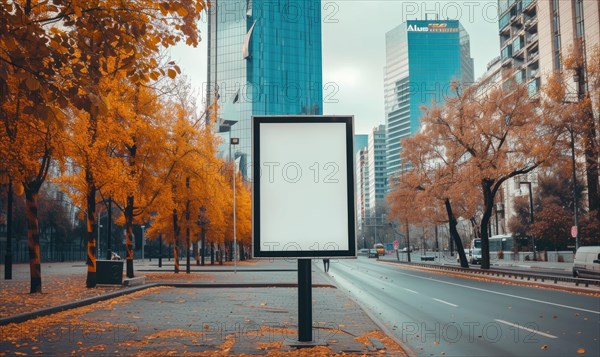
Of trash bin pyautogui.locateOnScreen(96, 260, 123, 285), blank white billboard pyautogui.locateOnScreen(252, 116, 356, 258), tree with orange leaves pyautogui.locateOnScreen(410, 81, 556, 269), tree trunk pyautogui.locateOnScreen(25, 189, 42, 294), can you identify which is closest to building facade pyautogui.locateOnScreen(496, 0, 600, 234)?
tree with orange leaves pyautogui.locateOnScreen(410, 81, 556, 269)

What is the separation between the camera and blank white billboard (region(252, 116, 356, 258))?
916 centimetres

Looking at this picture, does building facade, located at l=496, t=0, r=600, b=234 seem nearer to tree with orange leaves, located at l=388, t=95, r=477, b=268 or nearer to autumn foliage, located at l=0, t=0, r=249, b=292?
tree with orange leaves, located at l=388, t=95, r=477, b=268

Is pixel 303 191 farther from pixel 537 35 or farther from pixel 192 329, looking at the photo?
pixel 537 35

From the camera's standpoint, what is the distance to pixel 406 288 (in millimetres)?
26203

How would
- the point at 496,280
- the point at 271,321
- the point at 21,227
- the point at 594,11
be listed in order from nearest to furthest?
1. the point at 271,321
2. the point at 496,280
3. the point at 594,11
4. the point at 21,227

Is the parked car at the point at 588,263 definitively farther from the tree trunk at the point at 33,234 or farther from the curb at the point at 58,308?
the tree trunk at the point at 33,234

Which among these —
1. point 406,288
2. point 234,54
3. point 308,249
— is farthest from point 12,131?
point 234,54

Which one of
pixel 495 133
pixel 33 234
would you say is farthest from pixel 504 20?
pixel 33 234

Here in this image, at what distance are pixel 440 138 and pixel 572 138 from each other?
1080cm

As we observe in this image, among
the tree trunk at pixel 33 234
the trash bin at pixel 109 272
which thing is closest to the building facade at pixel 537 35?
the trash bin at pixel 109 272

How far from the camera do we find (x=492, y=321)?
46.6 feet

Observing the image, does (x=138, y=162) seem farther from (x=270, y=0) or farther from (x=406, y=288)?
(x=270, y=0)

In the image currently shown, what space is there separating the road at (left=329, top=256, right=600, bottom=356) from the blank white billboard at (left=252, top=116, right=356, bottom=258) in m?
2.83

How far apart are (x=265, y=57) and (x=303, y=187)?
5380 inches
